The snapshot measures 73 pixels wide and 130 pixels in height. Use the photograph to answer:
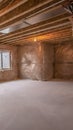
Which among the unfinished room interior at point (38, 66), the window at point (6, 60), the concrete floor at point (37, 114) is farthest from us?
the window at point (6, 60)

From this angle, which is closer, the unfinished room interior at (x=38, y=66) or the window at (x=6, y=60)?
the unfinished room interior at (x=38, y=66)

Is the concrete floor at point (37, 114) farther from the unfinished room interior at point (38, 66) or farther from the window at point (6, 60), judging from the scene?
the window at point (6, 60)

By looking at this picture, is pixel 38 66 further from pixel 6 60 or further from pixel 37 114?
Result: pixel 37 114

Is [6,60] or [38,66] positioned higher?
[6,60]

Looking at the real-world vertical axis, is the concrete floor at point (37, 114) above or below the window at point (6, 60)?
below

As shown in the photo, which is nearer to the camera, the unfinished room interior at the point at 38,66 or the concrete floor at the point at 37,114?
the concrete floor at the point at 37,114

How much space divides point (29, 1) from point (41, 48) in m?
4.04

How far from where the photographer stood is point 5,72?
22.7 ft

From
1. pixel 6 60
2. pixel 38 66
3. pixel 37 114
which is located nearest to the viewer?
pixel 37 114

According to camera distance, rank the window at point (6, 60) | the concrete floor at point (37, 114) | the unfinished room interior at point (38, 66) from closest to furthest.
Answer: the concrete floor at point (37, 114) < the unfinished room interior at point (38, 66) < the window at point (6, 60)

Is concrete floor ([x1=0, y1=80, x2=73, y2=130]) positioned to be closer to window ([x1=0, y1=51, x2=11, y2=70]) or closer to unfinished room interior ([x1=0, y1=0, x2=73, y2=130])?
unfinished room interior ([x1=0, y1=0, x2=73, y2=130])

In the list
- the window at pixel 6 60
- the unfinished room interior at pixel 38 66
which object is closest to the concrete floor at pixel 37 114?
the unfinished room interior at pixel 38 66

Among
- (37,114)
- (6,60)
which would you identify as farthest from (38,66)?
(37,114)

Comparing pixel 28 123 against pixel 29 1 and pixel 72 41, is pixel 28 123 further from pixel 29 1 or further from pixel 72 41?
pixel 72 41
